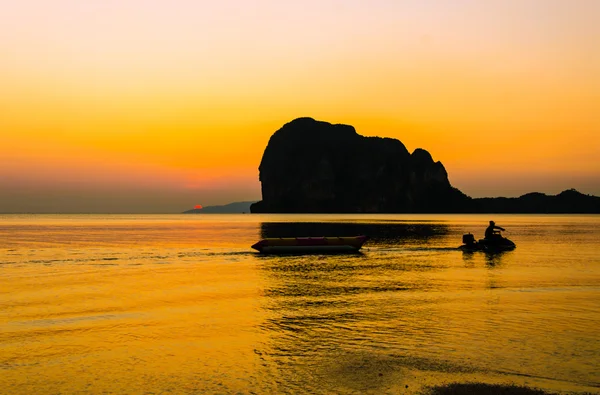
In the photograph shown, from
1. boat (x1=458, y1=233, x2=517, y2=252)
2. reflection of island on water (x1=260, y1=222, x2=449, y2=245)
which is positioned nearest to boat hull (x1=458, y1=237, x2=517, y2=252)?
boat (x1=458, y1=233, x2=517, y2=252)

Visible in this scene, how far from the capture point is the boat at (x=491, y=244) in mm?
55500

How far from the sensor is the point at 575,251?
2320 inches

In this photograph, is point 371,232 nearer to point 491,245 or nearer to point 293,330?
point 491,245

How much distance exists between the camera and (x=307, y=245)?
2137 inches

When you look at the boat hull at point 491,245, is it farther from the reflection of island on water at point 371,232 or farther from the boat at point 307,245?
the reflection of island on water at point 371,232

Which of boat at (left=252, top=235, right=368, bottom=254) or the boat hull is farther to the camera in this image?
the boat hull

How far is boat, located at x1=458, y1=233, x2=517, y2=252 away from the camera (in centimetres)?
5550

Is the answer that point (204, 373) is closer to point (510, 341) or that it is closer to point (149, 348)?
point (149, 348)

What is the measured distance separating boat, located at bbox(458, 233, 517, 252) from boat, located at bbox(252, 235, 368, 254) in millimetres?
11913

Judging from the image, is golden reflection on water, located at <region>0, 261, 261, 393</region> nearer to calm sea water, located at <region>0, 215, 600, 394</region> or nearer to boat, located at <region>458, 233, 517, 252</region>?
calm sea water, located at <region>0, 215, 600, 394</region>

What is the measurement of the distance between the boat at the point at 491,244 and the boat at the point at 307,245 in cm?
1191

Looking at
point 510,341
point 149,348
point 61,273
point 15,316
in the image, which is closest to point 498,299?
point 510,341

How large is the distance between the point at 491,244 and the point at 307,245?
65.6 feet

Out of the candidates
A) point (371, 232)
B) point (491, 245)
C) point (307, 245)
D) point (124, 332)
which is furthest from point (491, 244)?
point (371, 232)
